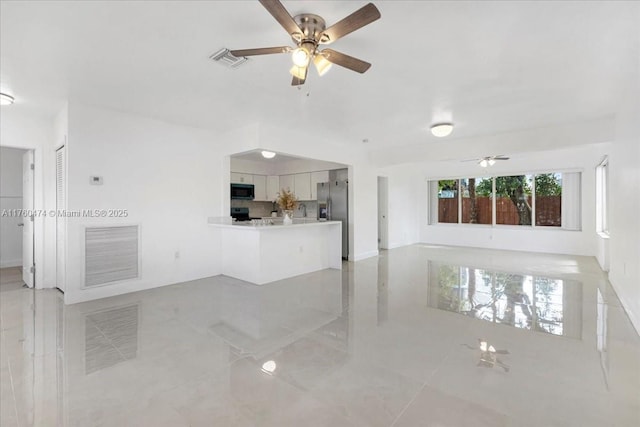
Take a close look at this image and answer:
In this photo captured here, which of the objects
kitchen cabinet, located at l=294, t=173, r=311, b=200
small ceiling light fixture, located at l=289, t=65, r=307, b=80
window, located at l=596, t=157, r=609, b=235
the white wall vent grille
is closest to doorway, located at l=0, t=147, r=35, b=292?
the white wall vent grille

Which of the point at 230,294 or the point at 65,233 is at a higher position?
the point at 65,233

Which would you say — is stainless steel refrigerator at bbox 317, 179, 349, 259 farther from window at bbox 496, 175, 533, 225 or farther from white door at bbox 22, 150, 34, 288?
white door at bbox 22, 150, 34, 288

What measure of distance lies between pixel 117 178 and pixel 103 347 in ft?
7.98

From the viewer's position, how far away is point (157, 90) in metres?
3.43

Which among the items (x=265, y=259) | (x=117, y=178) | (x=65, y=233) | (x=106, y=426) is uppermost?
(x=117, y=178)

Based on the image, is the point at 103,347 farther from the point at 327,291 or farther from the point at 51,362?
the point at 327,291

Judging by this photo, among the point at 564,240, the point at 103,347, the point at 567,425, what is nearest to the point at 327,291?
the point at 103,347

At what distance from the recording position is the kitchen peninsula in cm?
471

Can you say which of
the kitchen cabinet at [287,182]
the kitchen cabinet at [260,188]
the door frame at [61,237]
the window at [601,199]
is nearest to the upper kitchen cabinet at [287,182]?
the kitchen cabinet at [287,182]

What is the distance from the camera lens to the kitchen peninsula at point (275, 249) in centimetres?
471

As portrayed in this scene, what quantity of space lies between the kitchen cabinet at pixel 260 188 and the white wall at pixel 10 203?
463cm

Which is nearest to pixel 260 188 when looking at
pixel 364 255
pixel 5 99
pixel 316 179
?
pixel 316 179

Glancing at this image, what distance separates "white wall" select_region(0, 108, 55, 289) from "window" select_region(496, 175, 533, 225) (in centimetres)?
977

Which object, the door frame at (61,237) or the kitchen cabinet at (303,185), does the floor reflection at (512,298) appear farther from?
the door frame at (61,237)
